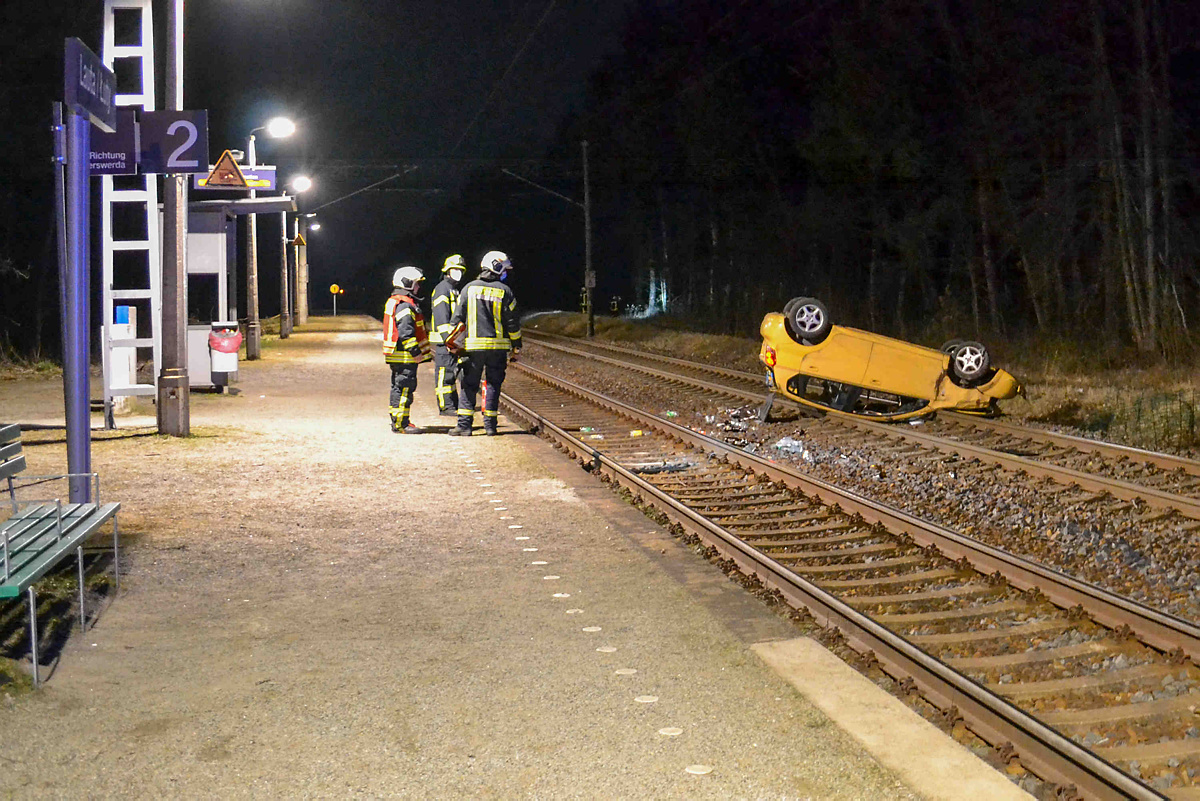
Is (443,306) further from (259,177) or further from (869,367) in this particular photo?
(259,177)

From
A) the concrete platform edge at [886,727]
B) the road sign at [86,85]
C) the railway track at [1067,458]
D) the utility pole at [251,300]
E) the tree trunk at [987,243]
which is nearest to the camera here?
the concrete platform edge at [886,727]

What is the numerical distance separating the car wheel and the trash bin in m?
11.0

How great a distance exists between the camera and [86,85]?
824 centimetres

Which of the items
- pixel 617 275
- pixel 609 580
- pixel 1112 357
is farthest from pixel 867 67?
pixel 617 275

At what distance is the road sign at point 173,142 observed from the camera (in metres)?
12.8

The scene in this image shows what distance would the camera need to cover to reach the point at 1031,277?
114 feet

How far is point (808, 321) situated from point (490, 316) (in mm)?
3711

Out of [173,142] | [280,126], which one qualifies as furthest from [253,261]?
[173,142]

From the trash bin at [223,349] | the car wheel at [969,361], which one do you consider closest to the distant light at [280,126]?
the trash bin at [223,349]

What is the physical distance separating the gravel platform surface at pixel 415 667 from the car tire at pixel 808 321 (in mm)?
4810

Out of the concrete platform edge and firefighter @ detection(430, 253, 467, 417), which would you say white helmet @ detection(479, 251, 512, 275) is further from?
the concrete platform edge

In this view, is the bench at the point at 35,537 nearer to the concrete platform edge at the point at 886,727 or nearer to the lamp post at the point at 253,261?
the concrete platform edge at the point at 886,727

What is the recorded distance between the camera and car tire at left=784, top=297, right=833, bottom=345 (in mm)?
14750

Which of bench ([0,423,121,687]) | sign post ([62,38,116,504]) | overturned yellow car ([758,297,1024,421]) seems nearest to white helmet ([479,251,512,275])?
overturned yellow car ([758,297,1024,421])
